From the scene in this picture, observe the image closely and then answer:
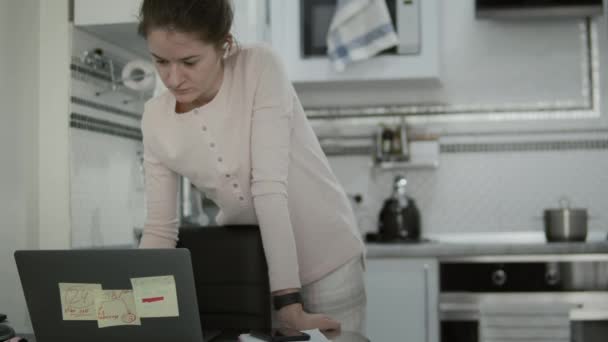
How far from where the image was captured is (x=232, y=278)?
1.42 metres

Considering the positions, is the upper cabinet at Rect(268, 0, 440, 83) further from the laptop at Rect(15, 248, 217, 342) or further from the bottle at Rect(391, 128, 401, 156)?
the laptop at Rect(15, 248, 217, 342)

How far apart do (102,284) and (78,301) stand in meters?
0.05

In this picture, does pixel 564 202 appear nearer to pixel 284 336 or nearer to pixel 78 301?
pixel 284 336

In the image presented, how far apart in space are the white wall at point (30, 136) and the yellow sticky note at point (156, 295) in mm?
1107

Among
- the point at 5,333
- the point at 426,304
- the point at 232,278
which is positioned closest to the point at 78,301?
the point at 5,333

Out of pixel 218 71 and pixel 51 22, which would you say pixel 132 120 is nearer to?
pixel 51 22

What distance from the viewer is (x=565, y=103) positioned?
3264 millimetres

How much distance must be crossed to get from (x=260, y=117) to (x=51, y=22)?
1102 mm

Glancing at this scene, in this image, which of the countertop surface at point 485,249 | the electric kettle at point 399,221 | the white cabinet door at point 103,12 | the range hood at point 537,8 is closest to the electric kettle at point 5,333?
the white cabinet door at point 103,12

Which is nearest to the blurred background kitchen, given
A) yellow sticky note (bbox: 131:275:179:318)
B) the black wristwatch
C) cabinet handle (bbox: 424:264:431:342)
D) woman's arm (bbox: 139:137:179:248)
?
cabinet handle (bbox: 424:264:431:342)

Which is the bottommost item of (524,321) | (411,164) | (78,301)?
(524,321)

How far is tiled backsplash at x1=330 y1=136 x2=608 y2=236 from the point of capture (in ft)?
10.6

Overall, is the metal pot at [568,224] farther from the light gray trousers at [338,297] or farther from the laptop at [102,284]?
the laptop at [102,284]

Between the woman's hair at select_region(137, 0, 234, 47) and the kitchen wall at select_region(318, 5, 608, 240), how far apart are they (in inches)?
80.7
